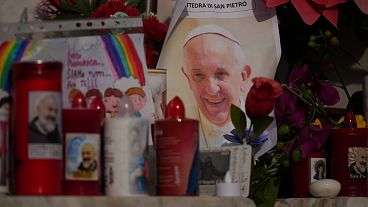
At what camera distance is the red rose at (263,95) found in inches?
50.8

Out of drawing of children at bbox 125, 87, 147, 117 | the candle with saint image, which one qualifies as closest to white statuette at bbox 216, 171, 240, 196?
the candle with saint image

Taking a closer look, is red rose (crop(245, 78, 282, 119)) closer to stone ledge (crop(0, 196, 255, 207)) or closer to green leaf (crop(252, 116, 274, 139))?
green leaf (crop(252, 116, 274, 139))

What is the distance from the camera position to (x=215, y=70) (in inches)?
59.1

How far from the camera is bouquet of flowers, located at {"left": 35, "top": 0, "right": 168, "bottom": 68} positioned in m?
1.52

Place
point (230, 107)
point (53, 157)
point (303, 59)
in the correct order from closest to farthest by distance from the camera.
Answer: point (53, 157)
point (230, 107)
point (303, 59)

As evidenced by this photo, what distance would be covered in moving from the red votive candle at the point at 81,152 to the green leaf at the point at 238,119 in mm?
320

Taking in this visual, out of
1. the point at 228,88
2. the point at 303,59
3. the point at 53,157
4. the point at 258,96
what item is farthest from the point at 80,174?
the point at 303,59

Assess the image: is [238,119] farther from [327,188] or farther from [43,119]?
A: [43,119]

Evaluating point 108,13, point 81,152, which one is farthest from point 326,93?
point 81,152

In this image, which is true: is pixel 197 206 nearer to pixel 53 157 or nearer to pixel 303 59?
pixel 53 157

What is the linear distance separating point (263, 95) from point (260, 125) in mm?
96

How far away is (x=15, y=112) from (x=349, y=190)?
2.05 feet

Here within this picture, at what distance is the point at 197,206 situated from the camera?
1.12 m

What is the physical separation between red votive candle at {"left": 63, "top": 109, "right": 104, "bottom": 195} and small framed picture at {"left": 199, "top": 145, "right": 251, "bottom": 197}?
0.23 meters
